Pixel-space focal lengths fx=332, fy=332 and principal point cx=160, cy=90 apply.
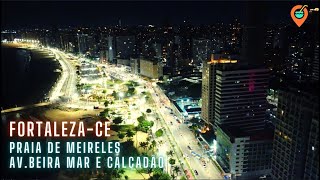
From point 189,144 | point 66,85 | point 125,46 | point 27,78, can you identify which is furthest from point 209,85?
point 27,78

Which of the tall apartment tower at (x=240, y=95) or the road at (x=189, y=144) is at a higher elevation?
the tall apartment tower at (x=240, y=95)

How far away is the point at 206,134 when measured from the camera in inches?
781

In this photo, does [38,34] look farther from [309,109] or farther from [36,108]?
[309,109]

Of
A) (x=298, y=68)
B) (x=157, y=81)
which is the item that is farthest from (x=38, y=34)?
(x=298, y=68)

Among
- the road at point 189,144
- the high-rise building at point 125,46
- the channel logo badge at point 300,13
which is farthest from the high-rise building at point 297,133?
the high-rise building at point 125,46

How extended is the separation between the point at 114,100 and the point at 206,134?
12.9 meters

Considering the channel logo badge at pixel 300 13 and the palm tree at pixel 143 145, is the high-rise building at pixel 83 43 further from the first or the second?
the channel logo badge at pixel 300 13

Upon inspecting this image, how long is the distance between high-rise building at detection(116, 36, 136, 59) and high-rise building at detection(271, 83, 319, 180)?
38.9 meters

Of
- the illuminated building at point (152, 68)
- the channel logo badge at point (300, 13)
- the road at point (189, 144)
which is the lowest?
the road at point (189, 144)

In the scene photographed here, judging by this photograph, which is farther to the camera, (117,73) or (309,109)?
(117,73)

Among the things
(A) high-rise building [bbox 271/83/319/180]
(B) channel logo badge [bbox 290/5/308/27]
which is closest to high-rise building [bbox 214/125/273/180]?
(A) high-rise building [bbox 271/83/319/180]

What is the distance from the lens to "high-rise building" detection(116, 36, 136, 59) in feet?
165

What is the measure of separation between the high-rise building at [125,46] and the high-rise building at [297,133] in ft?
128

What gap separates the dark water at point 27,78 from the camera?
111ft
